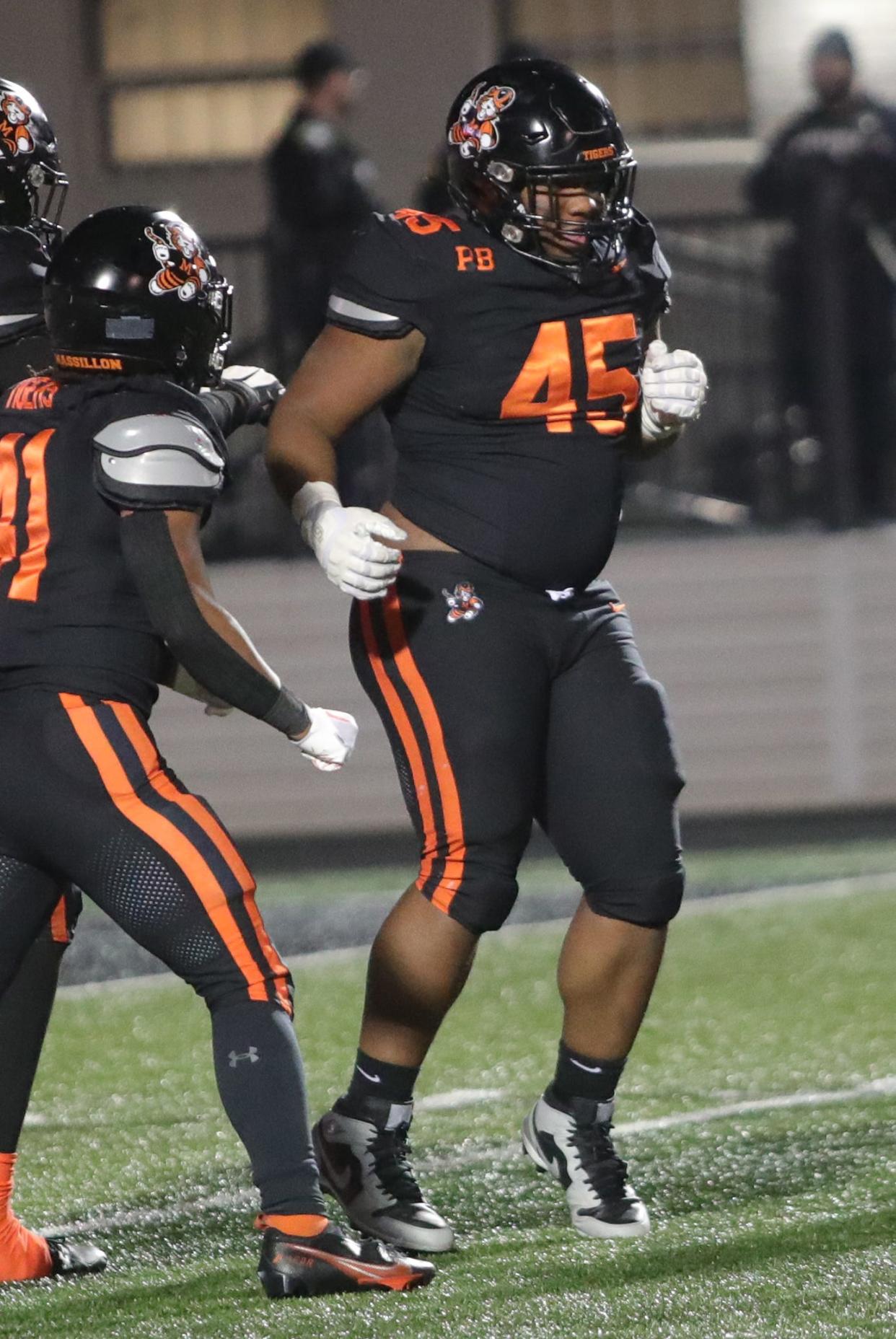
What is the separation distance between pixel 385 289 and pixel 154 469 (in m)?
0.64

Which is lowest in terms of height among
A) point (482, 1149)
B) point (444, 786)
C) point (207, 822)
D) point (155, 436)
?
point (482, 1149)

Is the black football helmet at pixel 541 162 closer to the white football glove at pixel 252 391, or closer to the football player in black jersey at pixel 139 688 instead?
the white football glove at pixel 252 391

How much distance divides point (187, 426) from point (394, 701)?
676 millimetres

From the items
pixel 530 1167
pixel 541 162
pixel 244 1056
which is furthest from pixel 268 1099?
pixel 541 162

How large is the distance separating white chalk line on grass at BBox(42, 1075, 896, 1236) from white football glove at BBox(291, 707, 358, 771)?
37.7 inches

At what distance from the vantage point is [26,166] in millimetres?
4086

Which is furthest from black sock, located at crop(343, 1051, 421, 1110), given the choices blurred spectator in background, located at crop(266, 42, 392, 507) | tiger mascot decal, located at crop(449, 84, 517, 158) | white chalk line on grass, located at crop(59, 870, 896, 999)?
blurred spectator in background, located at crop(266, 42, 392, 507)

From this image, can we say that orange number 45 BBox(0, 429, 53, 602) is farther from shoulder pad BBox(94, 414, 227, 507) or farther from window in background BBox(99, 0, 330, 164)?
window in background BBox(99, 0, 330, 164)

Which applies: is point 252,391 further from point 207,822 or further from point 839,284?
point 839,284

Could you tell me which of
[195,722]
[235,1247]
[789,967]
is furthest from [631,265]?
[195,722]

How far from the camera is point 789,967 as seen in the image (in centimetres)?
628

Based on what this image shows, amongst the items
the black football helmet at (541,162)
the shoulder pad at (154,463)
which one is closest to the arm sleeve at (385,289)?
the black football helmet at (541,162)

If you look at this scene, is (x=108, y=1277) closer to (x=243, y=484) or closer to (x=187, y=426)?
(x=187, y=426)

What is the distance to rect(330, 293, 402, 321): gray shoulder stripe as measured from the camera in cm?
373
